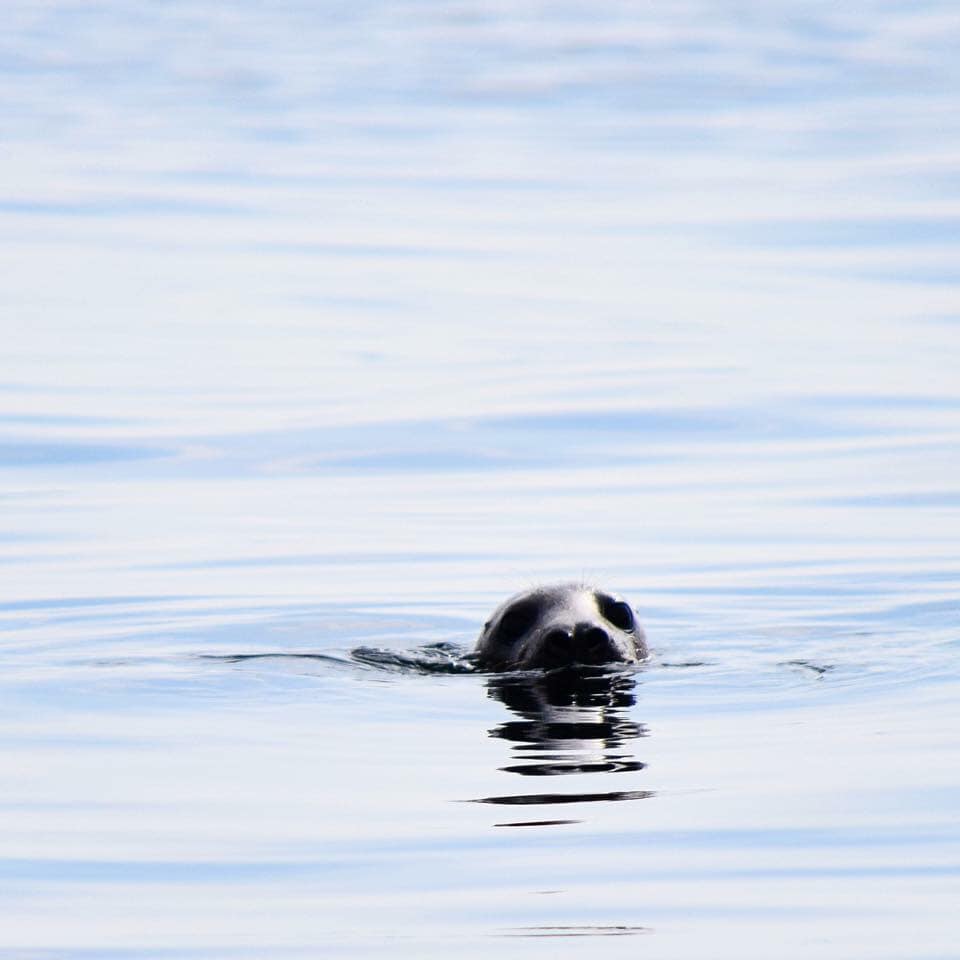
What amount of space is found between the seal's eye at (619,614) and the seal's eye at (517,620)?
32cm

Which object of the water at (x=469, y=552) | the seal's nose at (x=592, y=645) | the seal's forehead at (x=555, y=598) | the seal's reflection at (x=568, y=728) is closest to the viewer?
the water at (x=469, y=552)

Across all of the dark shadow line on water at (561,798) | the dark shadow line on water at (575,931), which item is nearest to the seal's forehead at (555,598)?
the dark shadow line on water at (561,798)

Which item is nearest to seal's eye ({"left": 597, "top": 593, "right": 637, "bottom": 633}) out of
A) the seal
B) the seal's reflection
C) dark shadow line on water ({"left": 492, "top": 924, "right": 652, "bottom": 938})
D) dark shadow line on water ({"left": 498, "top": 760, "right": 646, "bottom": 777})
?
the seal

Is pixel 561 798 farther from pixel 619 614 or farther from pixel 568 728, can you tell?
pixel 619 614

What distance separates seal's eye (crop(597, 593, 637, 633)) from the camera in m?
13.5

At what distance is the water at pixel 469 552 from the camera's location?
29.5 feet

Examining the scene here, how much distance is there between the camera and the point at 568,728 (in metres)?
11.4

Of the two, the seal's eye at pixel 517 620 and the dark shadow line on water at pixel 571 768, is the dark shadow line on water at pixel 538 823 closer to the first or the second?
the dark shadow line on water at pixel 571 768

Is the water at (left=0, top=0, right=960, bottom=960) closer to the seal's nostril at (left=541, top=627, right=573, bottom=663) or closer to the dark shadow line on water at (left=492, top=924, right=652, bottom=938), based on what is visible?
the dark shadow line on water at (left=492, top=924, right=652, bottom=938)

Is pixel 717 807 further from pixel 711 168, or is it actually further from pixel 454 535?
pixel 711 168

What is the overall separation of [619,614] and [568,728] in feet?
7.21

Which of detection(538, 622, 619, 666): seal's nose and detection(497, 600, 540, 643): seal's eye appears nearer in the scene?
detection(538, 622, 619, 666): seal's nose

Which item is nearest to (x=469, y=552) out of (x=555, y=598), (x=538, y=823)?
(x=555, y=598)

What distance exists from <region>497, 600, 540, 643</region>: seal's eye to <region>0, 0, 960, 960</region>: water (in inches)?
16.8
